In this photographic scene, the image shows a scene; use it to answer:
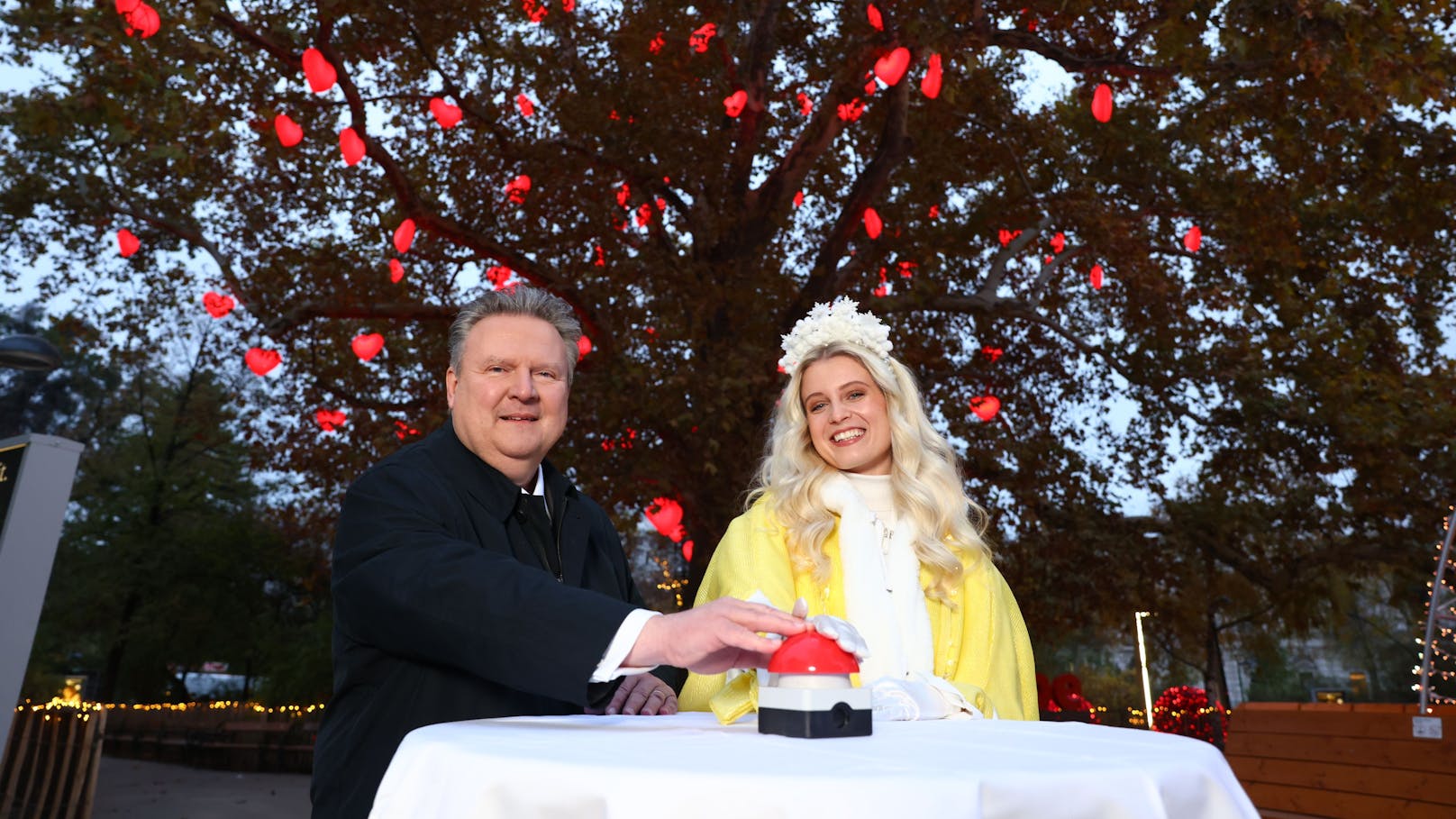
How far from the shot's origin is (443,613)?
184 cm

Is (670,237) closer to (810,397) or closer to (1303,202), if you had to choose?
(1303,202)

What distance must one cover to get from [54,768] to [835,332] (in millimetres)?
6415

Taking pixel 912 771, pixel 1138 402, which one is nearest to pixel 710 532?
pixel 1138 402

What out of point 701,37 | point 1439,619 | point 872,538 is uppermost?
point 701,37

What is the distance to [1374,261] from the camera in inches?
471

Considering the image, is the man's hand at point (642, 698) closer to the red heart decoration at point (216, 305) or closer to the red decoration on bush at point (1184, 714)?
the red heart decoration at point (216, 305)

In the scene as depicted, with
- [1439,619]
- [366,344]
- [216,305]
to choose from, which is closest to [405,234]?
[366,344]

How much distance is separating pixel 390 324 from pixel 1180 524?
30.9 feet

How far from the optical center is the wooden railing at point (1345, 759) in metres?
6.80

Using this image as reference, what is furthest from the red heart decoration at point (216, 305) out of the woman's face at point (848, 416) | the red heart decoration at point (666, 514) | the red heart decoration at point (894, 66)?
the woman's face at point (848, 416)

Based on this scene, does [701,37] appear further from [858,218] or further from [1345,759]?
[1345,759]

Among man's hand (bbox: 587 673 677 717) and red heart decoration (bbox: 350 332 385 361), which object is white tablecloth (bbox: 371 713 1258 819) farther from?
red heart decoration (bbox: 350 332 385 361)

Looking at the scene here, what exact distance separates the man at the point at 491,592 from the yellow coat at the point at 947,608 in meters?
0.29

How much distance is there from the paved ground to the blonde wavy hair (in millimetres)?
8003
